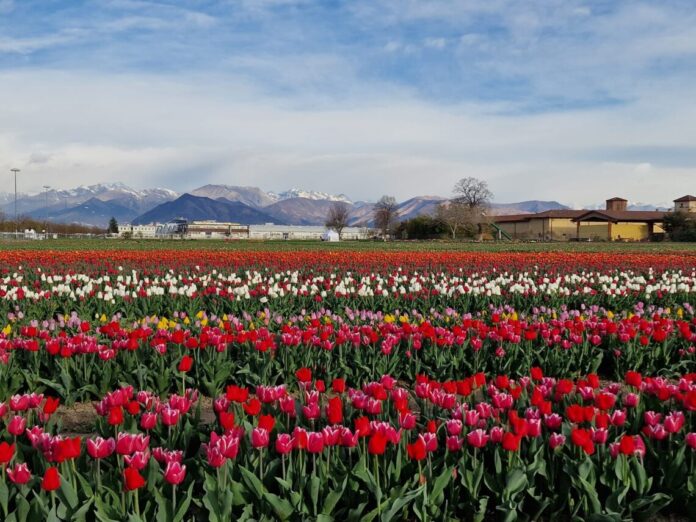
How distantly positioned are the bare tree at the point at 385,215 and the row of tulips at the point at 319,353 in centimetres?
11632

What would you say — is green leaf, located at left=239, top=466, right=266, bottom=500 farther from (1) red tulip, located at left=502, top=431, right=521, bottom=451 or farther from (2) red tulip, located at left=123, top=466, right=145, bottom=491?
(1) red tulip, located at left=502, top=431, right=521, bottom=451

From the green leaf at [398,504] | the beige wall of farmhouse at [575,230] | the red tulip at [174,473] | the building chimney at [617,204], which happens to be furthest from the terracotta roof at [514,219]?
the red tulip at [174,473]

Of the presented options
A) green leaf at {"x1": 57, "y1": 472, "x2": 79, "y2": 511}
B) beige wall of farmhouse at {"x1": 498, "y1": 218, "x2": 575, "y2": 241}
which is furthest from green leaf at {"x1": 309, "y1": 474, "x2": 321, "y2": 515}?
beige wall of farmhouse at {"x1": 498, "y1": 218, "x2": 575, "y2": 241}

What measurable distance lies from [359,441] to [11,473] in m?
1.89

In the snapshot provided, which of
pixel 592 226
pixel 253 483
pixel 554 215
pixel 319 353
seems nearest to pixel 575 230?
pixel 592 226

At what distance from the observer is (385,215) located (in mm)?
131375

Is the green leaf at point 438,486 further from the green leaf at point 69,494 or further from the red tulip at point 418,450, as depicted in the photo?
the green leaf at point 69,494

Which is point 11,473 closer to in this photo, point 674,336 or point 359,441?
point 359,441

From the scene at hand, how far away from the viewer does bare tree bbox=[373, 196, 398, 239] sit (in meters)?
129

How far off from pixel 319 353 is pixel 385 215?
410 feet

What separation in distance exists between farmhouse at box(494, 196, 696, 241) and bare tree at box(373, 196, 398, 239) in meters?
28.2

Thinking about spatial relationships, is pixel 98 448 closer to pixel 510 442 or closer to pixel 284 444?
pixel 284 444

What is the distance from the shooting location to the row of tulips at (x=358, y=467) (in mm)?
3391

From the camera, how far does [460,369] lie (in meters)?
7.34
